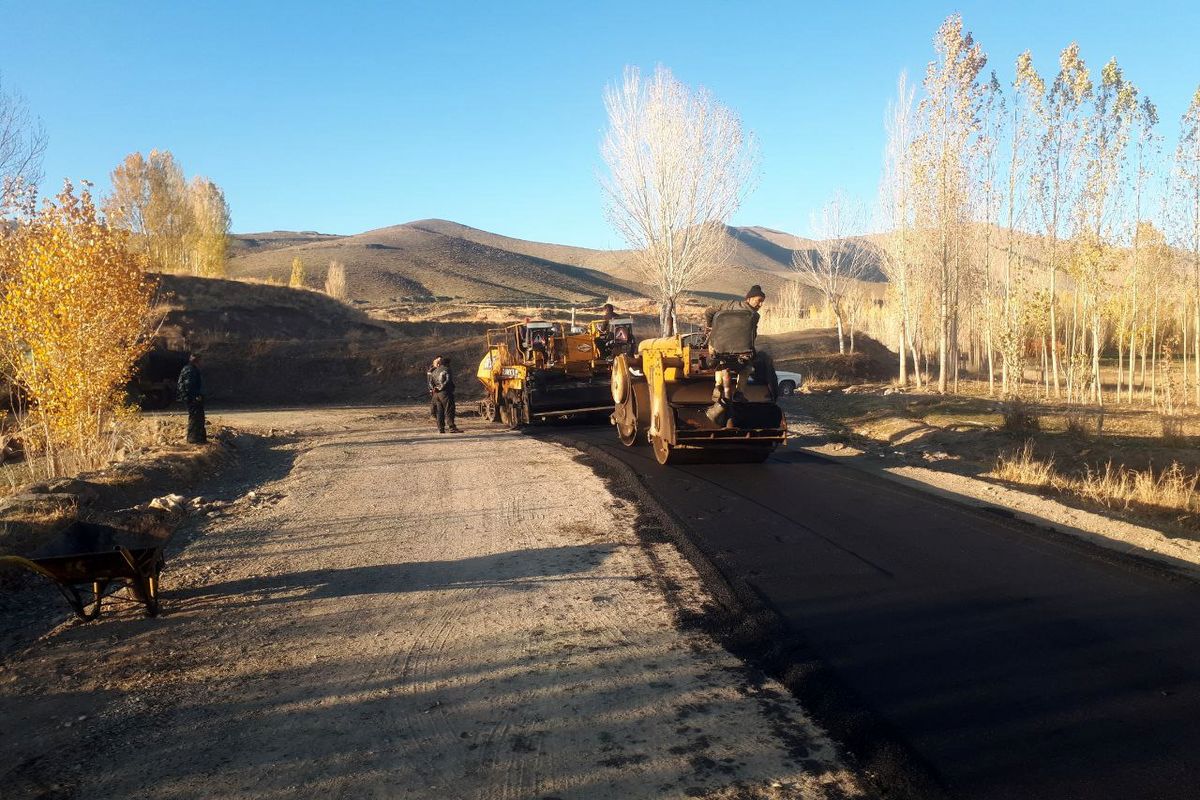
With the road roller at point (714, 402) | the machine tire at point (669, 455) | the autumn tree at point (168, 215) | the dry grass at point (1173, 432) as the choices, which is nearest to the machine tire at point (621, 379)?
the road roller at point (714, 402)

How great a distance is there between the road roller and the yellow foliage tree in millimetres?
8976

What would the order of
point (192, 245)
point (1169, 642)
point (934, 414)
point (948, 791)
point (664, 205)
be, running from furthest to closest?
point (192, 245) → point (664, 205) → point (934, 414) → point (1169, 642) → point (948, 791)

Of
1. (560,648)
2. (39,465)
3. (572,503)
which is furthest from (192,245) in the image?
(560,648)

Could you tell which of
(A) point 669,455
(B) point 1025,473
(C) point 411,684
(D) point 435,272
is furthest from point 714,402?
(D) point 435,272

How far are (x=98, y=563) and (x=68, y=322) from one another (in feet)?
29.1

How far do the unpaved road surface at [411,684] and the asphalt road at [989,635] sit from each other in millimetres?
722

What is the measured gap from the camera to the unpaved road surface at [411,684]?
14.8 ft

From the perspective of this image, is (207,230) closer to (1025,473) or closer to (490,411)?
(490,411)

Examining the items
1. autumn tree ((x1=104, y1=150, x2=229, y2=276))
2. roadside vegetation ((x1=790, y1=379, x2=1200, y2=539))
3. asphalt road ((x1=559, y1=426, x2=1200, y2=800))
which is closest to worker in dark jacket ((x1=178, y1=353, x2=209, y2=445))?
asphalt road ((x1=559, y1=426, x2=1200, y2=800))

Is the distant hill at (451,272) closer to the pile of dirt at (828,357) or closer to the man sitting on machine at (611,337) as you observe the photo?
the pile of dirt at (828,357)

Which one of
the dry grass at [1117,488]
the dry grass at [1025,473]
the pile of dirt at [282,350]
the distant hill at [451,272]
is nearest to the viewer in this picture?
the dry grass at [1117,488]

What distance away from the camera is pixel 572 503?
454 inches

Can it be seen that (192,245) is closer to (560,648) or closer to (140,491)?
(140,491)

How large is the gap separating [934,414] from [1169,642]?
18.0 m
